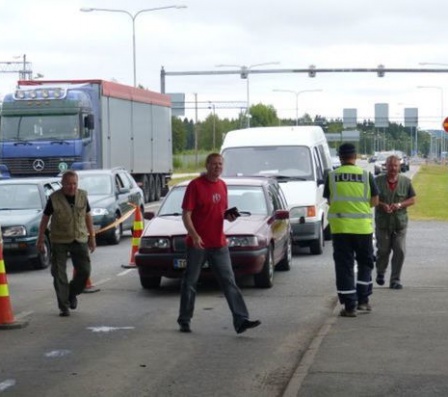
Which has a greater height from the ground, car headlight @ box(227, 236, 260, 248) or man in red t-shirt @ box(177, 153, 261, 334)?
man in red t-shirt @ box(177, 153, 261, 334)

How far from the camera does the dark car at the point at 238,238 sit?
1438 cm

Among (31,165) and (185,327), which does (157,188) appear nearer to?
(31,165)

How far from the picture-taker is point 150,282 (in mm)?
14961

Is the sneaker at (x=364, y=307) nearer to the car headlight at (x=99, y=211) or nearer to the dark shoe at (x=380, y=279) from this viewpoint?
the dark shoe at (x=380, y=279)

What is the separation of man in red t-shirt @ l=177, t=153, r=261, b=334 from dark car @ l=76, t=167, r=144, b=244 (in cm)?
1070

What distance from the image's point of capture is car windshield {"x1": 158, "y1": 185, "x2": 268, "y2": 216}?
15977 millimetres

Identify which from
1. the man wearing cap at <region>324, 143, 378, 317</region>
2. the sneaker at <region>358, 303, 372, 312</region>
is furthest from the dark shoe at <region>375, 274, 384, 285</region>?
the man wearing cap at <region>324, 143, 378, 317</region>

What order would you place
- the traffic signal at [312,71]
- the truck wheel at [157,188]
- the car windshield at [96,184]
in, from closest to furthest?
the car windshield at [96,184], the truck wheel at [157,188], the traffic signal at [312,71]

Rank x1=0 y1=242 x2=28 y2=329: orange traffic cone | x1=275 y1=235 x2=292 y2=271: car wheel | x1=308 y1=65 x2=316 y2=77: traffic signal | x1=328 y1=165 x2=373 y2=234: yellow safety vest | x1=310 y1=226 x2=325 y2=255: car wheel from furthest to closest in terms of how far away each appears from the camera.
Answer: x1=308 y1=65 x2=316 y2=77: traffic signal → x1=310 y1=226 x2=325 y2=255: car wheel → x1=275 y1=235 x2=292 y2=271: car wheel → x1=328 y1=165 x2=373 y2=234: yellow safety vest → x1=0 y1=242 x2=28 y2=329: orange traffic cone

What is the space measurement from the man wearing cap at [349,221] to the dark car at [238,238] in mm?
2425

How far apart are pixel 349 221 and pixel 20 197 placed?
30.0 ft

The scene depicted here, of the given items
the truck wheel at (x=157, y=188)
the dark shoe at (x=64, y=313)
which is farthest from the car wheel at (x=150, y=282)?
the truck wheel at (x=157, y=188)

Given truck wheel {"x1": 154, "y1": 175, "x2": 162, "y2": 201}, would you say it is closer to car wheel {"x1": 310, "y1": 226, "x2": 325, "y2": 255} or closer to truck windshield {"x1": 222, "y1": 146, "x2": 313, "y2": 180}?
truck windshield {"x1": 222, "y1": 146, "x2": 313, "y2": 180}

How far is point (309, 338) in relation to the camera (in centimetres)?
1085
